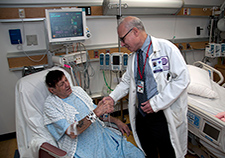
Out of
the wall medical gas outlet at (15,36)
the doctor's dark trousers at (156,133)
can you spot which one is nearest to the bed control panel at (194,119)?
→ the doctor's dark trousers at (156,133)

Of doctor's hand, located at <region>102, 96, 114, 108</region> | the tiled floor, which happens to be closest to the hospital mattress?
the tiled floor

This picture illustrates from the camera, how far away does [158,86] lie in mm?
1368

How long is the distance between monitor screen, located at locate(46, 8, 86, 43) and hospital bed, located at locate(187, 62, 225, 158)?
1645mm

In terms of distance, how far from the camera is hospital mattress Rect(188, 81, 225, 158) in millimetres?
1411

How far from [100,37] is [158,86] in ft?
5.53

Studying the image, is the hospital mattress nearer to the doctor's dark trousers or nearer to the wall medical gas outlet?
the doctor's dark trousers

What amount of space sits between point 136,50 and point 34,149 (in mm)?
1201

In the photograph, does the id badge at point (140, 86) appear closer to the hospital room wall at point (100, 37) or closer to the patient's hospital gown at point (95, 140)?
the patient's hospital gown at point (95, 140)

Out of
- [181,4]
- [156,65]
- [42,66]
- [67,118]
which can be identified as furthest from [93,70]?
[181,4]

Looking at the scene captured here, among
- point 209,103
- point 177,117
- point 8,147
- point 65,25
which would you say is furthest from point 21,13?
point 209,103

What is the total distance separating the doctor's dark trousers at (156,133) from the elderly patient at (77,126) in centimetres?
15

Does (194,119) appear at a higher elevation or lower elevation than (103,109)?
lower

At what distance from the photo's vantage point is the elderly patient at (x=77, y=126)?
139cm

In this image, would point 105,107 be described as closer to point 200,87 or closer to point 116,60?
point 116,60
